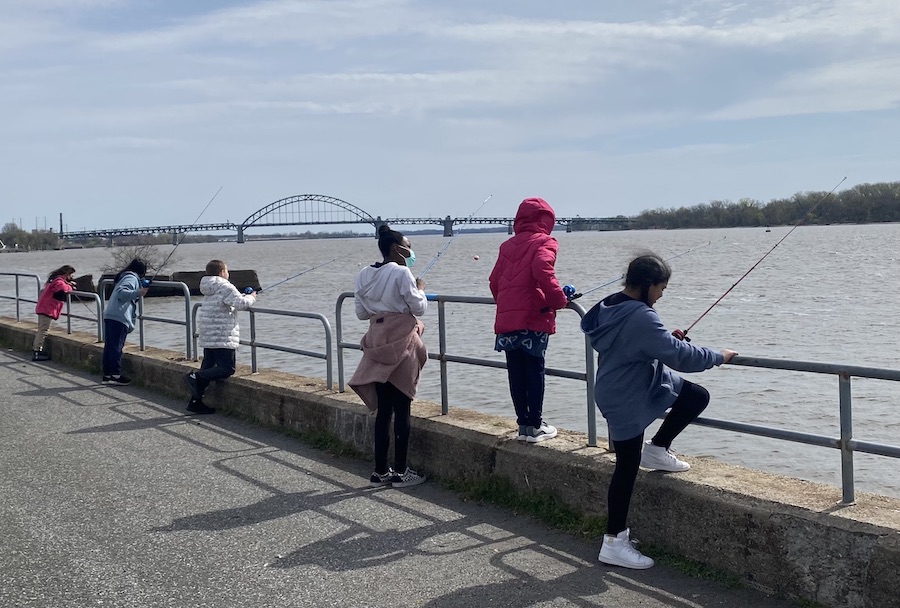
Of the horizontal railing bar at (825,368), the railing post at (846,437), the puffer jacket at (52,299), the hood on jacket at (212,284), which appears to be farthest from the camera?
the puffer jacket at (52,299)

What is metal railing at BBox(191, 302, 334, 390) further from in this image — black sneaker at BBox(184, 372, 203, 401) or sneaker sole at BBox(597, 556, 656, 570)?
sneaker sole at BBox(597, 556, 656, 570)

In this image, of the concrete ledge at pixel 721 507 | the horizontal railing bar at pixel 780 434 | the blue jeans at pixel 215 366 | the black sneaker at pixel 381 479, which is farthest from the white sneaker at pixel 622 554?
the blue jeans at pixel 215 366

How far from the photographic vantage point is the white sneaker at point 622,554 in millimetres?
4613

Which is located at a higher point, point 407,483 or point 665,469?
point 665,469

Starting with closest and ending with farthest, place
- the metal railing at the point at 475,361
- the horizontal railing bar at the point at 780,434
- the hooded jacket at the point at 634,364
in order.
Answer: the horizontal railing bar at the point at 780,434
the hooded jacket at the point at 634,364
the metal railing at the point at 475,361

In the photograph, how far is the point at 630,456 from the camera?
15.4 ft

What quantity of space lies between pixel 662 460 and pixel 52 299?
11528 millimetres

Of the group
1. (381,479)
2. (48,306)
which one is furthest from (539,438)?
(48,306)

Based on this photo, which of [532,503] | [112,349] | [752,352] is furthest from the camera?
[752,352]

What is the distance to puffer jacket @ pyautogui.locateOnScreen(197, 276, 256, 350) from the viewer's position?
29.8 feet

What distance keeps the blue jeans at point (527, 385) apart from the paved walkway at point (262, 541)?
63 centimetres

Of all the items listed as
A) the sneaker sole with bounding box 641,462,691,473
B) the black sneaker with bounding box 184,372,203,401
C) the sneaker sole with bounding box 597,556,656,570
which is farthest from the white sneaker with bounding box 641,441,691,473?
the black sneaker with bounding box 184,372,203,401

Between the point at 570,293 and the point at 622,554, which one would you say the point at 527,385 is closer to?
the point at 570,293

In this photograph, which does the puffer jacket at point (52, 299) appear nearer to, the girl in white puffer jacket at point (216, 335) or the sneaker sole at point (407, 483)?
the girl in white puffer jacket at point (216, 335)
